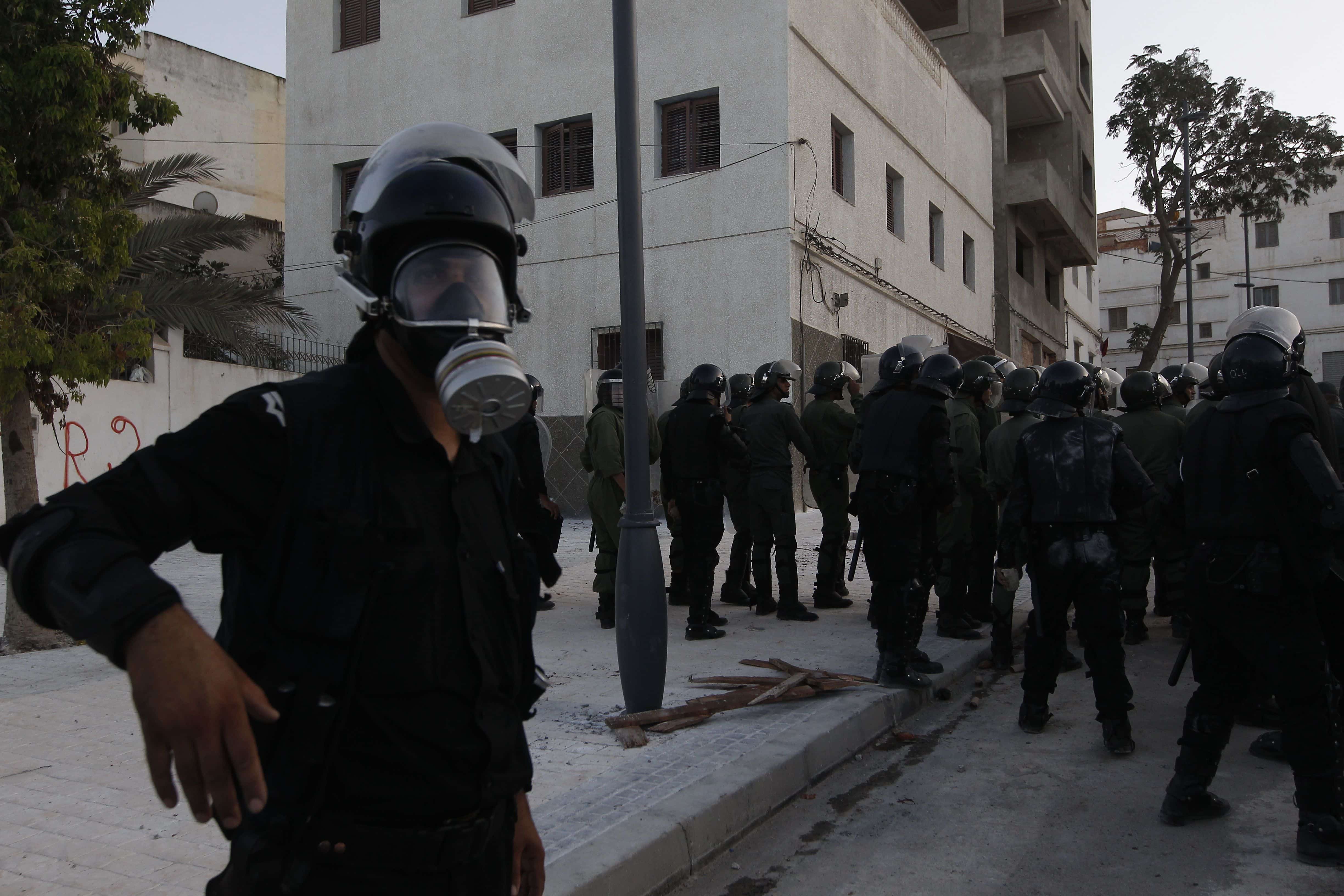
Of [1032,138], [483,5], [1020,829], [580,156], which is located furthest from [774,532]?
[1032,138]

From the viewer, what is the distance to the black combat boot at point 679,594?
9.46m

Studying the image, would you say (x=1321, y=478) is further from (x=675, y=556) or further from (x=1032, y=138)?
(x=1032, y=138)

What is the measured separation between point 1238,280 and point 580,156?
5157cm

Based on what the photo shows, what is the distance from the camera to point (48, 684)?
647cm

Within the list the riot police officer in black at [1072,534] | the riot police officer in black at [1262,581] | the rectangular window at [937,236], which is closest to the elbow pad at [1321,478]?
the riot police officer in black at [1262,581]

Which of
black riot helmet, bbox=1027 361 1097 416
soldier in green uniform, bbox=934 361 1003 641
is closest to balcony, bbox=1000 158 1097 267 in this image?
soldier in green uniform, bbox=934 361 1003 641

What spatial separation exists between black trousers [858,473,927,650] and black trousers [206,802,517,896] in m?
4.72

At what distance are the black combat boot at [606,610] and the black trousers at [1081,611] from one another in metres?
3.60

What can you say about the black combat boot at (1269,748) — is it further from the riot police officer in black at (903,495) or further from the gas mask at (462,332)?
the gas mask at (462,332)

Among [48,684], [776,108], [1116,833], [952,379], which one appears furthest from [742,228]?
[1116,833]

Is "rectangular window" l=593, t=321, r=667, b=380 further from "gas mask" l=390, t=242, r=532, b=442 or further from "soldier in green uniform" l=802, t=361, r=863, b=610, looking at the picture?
"gas mask" l=390, t=242, r=532, b=442

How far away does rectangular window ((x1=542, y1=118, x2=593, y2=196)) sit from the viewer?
18359 mm

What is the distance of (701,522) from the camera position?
8477mm

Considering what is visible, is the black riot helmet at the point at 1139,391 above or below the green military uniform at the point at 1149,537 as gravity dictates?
above
